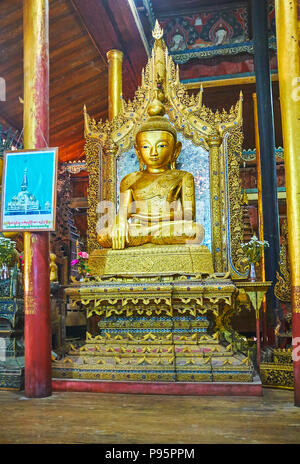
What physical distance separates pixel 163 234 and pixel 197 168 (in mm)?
1084

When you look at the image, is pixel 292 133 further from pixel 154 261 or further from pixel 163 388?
pixel 163 388

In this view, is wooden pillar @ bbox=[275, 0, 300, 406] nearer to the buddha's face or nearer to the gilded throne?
the gilded throne

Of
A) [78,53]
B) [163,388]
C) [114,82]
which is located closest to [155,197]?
[163,388]

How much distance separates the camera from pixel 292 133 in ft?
11.3

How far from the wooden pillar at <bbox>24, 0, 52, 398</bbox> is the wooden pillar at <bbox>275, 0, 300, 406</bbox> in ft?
6.31

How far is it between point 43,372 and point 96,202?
2.40 meters

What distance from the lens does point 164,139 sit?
210 inches

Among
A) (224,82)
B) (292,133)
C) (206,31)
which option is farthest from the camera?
(206,31)

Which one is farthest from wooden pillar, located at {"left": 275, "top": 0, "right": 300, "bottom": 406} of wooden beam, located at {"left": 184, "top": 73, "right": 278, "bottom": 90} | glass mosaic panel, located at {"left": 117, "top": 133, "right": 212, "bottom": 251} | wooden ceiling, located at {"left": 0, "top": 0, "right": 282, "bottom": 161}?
wooden beam, located at {"left": 184, "top": 73, "right": 278, "bottom": 90}

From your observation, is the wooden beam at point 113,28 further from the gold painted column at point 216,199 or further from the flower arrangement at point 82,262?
the flower arrangement at point 82,262

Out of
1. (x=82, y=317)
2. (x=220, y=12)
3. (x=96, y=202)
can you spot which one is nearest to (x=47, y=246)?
(x=96, y=202)

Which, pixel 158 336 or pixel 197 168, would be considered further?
pixel 197 168

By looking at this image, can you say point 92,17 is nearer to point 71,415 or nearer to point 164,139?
point 164,139
